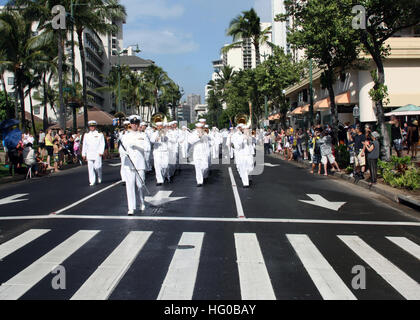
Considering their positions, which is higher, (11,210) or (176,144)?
(176,144)

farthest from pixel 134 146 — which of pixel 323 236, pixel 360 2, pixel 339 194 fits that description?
pixel 360 2

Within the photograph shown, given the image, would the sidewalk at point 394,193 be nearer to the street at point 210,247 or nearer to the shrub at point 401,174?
the shrub at point 401,174

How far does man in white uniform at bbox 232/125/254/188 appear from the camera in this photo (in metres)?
14.5

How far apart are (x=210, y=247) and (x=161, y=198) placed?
535 centimetres

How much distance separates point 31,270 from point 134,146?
14.8 feet

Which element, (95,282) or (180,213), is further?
(180,213)

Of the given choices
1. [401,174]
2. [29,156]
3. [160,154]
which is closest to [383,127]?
[401,174]

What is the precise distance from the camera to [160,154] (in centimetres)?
1525

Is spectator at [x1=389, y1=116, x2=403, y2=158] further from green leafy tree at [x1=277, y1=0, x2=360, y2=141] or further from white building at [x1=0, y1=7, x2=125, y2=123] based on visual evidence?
white building at [x1=0, y1=7, x2=125, y2=123]

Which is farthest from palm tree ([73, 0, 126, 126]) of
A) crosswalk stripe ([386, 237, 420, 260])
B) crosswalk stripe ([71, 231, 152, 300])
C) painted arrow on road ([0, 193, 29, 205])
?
crosswalk stripe ([386, 237, 420, 260])

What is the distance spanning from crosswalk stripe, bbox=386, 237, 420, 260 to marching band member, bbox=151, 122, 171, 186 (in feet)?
29.1

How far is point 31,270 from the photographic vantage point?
5742 mm

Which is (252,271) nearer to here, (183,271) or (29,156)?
(183,271)
